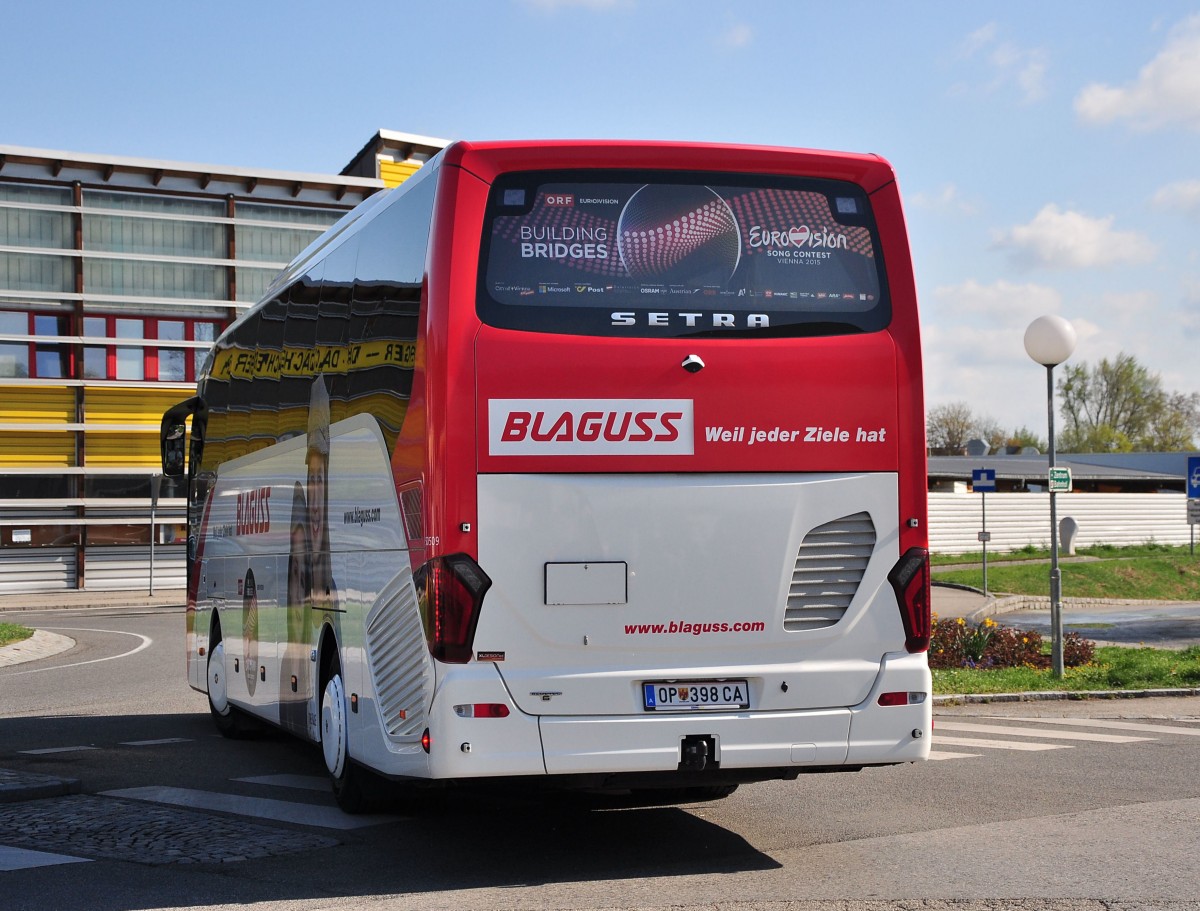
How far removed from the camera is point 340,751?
9117 mm

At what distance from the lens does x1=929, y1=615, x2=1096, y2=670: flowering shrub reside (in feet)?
65.8

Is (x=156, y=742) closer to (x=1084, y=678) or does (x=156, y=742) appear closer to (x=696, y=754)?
(x=696, y=754)

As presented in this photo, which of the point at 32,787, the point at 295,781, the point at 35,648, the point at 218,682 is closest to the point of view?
the point at 32,787

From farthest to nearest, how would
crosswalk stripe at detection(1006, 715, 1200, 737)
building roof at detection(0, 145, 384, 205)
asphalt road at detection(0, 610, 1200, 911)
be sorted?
1. building roof at detection(0, 145, 384, 205)
2. crosswalk stripe at detection(1006, 715, 1200, 737)
3. asphalt road at detection(0, 610, 1200, 911)

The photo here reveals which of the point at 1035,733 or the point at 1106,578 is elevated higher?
the point at 1106,578

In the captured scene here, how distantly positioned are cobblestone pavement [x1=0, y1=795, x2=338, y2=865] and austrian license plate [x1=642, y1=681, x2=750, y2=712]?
1987 mm

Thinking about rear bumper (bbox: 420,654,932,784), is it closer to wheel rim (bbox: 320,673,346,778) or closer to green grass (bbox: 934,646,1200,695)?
wheel rim (bbox: 320,673,346,778)

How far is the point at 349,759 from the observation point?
895 centimetres

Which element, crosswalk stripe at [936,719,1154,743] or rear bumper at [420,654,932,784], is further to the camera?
crosswalk stripe at [936,719,1154,743]

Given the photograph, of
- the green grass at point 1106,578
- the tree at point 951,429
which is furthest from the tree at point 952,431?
the green grass at point 1106,578

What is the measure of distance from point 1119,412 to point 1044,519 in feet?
180

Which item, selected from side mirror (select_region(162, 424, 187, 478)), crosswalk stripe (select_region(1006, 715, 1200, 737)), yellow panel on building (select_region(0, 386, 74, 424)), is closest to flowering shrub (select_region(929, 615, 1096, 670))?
crosswalk stripe (select_region(1006, 715, 1200, 737))

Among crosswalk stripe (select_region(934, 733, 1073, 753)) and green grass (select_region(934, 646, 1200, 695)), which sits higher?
green grass (select_region(934, 646, 1200, 695))

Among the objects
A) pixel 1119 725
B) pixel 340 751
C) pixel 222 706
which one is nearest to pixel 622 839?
Result: pixel 340 751
